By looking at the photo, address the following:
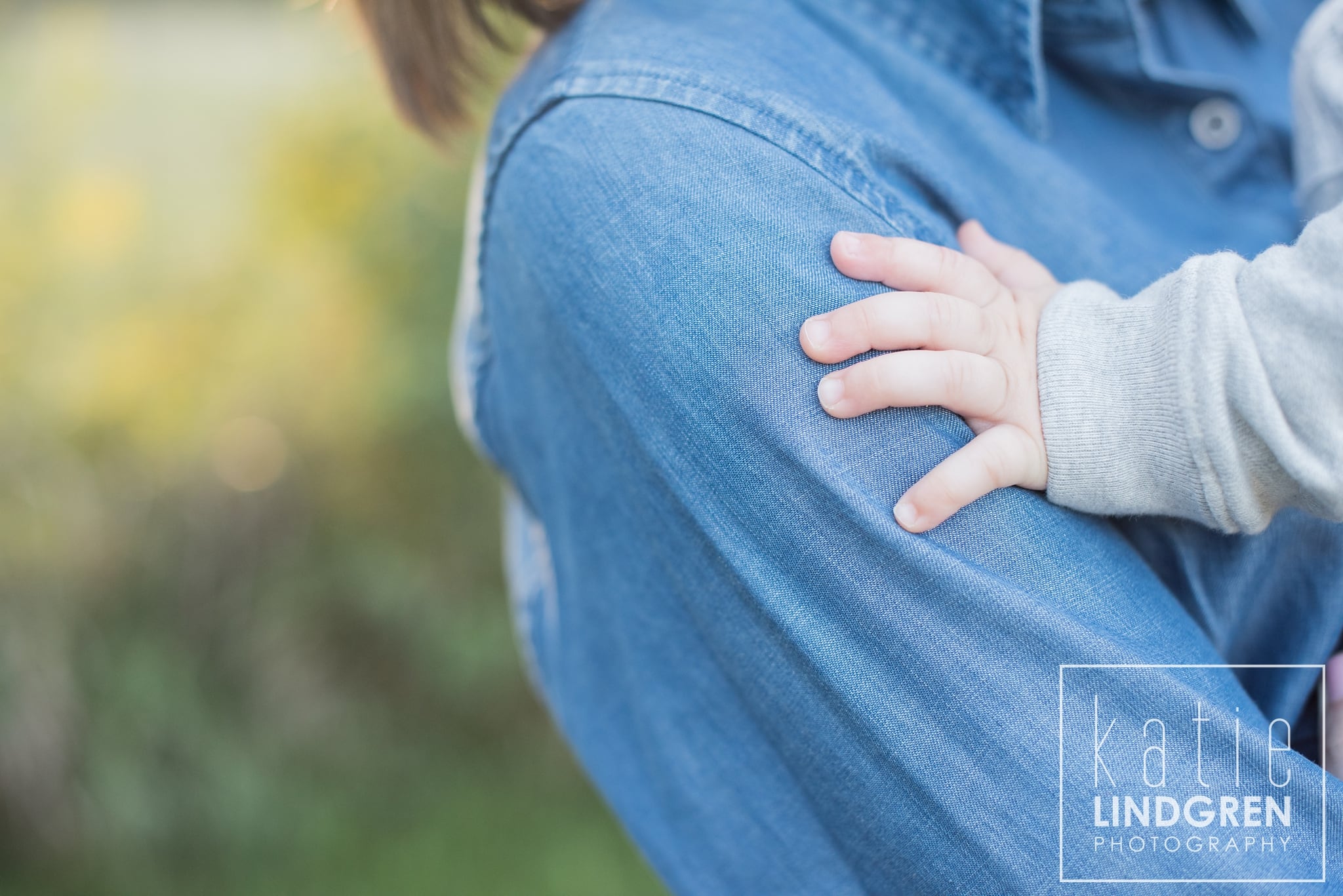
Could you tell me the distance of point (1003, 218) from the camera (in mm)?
906

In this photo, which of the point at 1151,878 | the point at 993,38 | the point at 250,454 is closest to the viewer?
the point at 1151,878

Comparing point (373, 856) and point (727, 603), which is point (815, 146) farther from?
point (373, 856)

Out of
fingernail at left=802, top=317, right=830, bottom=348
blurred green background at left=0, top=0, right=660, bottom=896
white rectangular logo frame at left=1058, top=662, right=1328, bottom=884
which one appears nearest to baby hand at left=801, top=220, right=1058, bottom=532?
fingernail at left=802, top=317, right=830, bottom=348

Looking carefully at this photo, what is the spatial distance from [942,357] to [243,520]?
1955mm

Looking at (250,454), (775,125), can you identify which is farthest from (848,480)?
(250,454)

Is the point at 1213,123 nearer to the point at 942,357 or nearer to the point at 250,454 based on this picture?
the point at 942,357

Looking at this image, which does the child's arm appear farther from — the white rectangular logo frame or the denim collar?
the denim collar

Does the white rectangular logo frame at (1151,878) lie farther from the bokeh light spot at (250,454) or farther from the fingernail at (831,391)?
the bokeh light spot at (250,454)

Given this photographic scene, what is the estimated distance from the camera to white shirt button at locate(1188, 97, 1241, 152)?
3.38ft

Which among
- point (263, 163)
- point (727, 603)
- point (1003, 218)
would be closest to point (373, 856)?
point (263, 163)

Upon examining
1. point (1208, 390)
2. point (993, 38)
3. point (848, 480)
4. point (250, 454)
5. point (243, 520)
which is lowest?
point (243, 520)

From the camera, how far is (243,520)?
7.57 feet

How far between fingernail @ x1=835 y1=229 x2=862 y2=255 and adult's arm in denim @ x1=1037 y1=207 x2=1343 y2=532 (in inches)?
6.8

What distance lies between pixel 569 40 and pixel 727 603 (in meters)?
0.52
